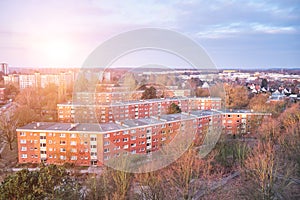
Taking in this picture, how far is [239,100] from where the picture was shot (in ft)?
35.0

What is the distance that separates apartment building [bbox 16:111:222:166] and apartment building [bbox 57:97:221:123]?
1.79 m

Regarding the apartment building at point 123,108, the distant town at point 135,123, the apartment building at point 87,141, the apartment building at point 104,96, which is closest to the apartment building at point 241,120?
the distant town at point 135,123

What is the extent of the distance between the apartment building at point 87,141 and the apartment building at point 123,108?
179 centimetres

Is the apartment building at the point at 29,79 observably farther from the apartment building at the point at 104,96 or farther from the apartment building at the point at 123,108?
the apartment building at the point at 123,108

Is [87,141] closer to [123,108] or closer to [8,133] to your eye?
[8,133]

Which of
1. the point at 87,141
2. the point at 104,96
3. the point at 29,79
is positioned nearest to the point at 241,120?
the point at 87,141

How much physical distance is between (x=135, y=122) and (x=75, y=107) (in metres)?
3.27

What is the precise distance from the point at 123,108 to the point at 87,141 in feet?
10.5

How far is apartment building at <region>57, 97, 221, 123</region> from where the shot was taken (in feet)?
27.1

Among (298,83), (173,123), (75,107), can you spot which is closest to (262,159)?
(173,123)

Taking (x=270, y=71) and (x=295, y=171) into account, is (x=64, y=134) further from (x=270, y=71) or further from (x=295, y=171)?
(x=270, y=71)

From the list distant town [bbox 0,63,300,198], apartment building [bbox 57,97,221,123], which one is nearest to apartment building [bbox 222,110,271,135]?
distant town [bbox 0,63,300,198]

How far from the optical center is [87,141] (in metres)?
5.71

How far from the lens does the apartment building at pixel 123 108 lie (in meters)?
8.27
